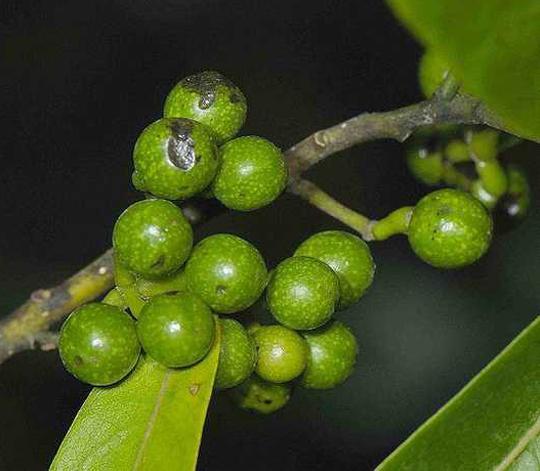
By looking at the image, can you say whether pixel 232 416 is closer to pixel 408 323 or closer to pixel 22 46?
pixel 408 323

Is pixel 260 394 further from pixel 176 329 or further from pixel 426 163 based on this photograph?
pixel 426 163

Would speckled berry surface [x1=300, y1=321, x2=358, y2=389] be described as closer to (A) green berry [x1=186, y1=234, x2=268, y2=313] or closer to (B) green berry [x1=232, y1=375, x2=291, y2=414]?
(B) green berry [x1=232, y1=375, x2=291, y2=414]

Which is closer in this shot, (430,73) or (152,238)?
(152,238)

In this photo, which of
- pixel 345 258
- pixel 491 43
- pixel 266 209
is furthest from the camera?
pixel 266 209

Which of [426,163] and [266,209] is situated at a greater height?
[426,163]

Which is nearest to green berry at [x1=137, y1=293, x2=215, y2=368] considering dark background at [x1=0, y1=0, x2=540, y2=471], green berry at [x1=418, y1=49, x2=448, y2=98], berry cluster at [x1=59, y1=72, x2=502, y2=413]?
berry cluster at [x1=59, y1=72, x2=502, y2=413]

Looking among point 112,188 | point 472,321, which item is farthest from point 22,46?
point 472,321

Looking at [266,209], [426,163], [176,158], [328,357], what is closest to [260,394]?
[328,357]
